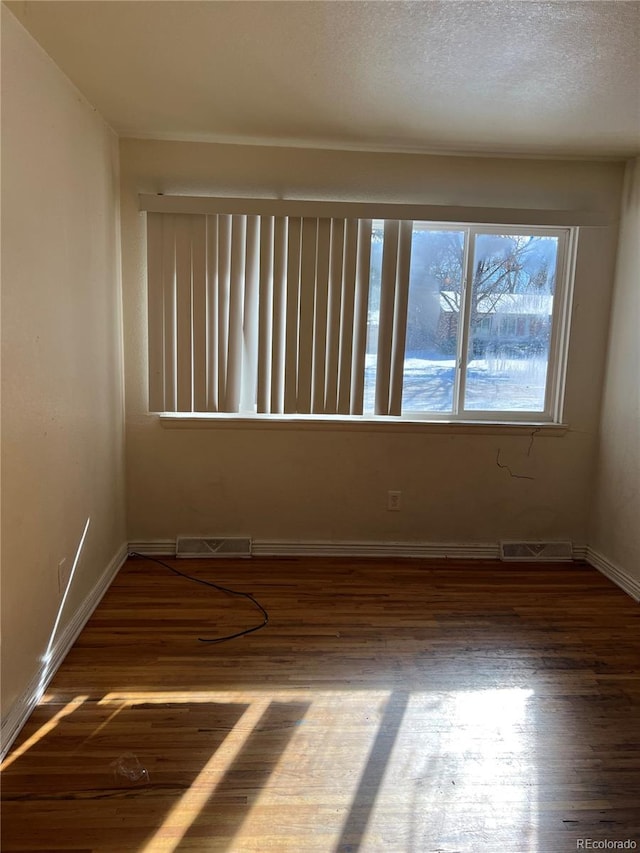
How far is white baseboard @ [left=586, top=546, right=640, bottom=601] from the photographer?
329cm

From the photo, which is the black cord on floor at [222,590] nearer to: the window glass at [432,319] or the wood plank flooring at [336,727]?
the wood plank flooring at [336,727]

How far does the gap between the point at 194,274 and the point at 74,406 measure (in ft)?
3.66

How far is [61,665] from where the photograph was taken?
2455 millimetres

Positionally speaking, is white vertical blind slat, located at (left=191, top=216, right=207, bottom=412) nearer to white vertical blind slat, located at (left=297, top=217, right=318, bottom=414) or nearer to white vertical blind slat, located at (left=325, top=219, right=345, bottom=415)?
white vertical blind slat, located at (left=297, top=217, right=318, bottom=414)

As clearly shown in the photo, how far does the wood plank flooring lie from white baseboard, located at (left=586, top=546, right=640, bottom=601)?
0.12 meters

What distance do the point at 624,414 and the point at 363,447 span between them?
5.11ft

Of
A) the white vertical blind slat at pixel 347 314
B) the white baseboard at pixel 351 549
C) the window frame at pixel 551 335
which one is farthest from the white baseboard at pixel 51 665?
the window frame at pixel 551 335

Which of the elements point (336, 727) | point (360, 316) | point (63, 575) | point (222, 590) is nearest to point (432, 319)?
point (360, 316)

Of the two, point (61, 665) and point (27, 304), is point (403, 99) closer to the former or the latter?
point (27, 304)

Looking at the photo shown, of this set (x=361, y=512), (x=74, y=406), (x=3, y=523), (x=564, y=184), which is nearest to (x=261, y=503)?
(x=361, y=512)

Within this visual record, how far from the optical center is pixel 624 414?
3.45 meters

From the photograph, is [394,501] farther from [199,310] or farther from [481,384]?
[199,310]

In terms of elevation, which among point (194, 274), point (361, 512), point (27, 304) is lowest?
point (361, 512)

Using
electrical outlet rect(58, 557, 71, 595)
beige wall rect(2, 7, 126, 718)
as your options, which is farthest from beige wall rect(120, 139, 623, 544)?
electrical outlet rect(58, 557, 71, 595)
